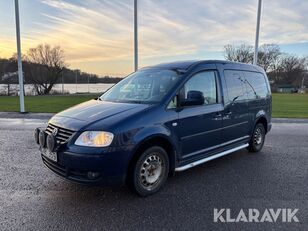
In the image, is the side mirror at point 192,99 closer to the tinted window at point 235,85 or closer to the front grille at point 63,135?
the tinted window at point 235,85

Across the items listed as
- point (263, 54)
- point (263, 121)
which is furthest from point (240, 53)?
point (263, 121)

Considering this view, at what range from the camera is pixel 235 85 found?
17.5 feet

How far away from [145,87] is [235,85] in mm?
1948

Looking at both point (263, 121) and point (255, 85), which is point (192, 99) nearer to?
point (255, 85)

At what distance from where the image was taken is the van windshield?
4.18 meters

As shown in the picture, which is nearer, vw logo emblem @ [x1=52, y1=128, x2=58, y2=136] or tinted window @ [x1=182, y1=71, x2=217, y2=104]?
vw logo emblem @ [x1=52, y1=128, x2=58, y2=136]

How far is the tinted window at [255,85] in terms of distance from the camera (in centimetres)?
582

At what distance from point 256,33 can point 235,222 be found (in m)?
13.2

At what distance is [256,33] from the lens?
1421 cm

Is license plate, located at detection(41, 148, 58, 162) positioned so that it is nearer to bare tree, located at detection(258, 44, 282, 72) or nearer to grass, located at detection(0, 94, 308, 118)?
grass, located at detection(0, 94, 308, 118)

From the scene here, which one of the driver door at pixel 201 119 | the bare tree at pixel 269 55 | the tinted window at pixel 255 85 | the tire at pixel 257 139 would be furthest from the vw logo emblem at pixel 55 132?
the bare tree at pixel 269 55

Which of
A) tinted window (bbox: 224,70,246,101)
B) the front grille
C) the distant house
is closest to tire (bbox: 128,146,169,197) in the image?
the front grille

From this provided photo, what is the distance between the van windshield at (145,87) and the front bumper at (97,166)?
41.3 inches

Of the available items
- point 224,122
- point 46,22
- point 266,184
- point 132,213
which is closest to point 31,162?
point 132,213
